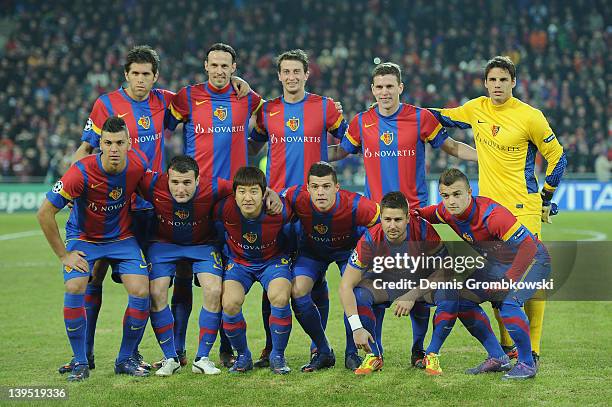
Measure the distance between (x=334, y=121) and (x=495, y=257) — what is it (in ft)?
5.75

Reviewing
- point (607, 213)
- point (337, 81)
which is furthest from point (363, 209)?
point (337, 81)

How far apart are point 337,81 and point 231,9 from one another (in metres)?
5.20

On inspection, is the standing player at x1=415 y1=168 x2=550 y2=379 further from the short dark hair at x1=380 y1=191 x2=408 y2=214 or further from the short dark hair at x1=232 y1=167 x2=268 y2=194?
the short dark hair at x1=232 y1=167 x2=268 y2=194

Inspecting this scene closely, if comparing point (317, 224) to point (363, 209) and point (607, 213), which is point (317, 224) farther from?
point (607, 213)

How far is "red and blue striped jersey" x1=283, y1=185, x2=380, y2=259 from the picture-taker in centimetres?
635

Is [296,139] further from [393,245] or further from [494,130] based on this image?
[494,130]

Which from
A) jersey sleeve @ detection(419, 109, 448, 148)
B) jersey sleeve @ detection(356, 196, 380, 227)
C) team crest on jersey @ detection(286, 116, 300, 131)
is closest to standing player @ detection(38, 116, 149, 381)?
team crest on jersey @ detection(286, 116, 300, 131)

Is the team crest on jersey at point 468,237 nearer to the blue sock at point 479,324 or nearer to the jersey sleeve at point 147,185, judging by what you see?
the blue sock at point 479,324

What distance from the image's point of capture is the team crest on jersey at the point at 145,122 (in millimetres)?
6820

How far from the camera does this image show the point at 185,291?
671 centimetres

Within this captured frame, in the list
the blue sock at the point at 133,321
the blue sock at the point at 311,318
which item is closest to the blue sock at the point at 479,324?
the blue sock at the point at 311,318

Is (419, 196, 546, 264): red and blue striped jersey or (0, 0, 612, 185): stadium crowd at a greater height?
(0, 0, 612, 185): stadium crowd

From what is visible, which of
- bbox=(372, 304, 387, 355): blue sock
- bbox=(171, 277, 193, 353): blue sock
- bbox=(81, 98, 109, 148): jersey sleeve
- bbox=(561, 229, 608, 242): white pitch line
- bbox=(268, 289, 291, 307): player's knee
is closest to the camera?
bbox=(268, 289, 291, 307): player's knee

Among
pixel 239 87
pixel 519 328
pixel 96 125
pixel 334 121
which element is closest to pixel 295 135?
pixel 334 121
